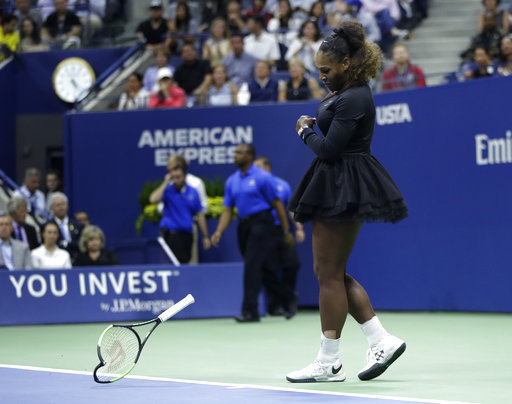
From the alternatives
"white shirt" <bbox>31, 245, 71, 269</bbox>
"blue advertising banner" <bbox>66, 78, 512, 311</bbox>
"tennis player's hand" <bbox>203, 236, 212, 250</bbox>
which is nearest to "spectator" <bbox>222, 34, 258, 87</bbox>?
"blue advertising banner" <bbox>66, 78, 512, 311</bbox>

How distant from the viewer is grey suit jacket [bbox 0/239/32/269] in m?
12.0

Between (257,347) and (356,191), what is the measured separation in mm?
2920

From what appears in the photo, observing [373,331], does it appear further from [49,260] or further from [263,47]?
[263,47]

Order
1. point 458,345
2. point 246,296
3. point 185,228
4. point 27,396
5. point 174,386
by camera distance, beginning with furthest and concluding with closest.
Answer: point 185,228 < point 246,296 < point 458,345 < point 174,386 < point 27,396

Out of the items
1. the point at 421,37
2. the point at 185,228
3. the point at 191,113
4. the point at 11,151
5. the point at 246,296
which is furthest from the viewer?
the point at 11,151

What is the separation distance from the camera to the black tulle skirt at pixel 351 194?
19.9 feet

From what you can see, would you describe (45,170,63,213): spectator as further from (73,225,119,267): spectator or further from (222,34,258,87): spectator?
(73,225,119,267): spectator

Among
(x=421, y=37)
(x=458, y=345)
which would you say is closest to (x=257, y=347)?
(x=458, y=345)

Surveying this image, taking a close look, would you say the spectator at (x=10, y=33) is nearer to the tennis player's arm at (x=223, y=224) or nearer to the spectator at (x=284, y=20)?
the spectator at (x=284, y=20)

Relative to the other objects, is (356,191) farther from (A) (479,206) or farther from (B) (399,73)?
(B) (399,73)

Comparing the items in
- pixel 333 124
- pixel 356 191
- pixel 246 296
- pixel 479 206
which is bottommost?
pixel 246 296

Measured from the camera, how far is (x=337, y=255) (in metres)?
6.12

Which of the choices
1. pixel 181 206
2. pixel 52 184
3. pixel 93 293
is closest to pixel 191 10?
pixel 52 184

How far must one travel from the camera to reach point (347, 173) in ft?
20.1
